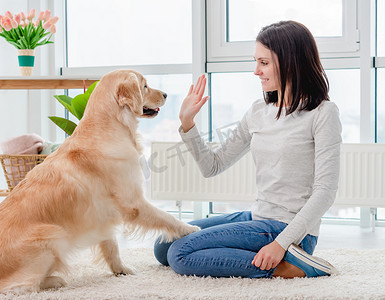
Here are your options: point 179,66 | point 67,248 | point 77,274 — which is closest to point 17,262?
point 67,248

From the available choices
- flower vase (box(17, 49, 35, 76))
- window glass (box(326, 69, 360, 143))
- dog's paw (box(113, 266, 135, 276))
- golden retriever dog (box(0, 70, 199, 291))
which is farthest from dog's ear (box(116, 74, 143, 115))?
window glass (box(326, 69, 360, 143))

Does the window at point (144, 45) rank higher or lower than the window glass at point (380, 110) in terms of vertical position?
higher

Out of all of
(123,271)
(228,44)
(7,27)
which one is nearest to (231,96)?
(228,44)

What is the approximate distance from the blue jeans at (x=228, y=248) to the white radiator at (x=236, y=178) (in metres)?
1.33

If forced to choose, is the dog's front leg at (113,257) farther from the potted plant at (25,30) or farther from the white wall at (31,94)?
the white wall at (31,94)

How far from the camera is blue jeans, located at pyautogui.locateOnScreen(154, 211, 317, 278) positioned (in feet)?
5.78

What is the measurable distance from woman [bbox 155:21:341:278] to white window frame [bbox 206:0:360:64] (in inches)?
60.5

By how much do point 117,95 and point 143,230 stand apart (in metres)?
0.49

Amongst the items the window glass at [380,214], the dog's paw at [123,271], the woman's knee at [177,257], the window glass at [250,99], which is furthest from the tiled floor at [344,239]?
the woman's knee at [177,257]

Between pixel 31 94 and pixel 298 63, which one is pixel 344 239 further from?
pixel 31 94

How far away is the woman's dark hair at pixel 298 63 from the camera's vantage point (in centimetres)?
178

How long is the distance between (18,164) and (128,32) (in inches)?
56.1

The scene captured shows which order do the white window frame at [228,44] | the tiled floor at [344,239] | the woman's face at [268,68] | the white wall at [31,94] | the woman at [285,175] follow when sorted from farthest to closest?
the white wall at [31,94] < the white window frame at [228,44] < the tiled floor at [344,239] < the woman's face at [268,68] < the woman at [285,175]

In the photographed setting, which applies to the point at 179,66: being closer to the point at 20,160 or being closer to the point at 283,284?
the point at 20,160
